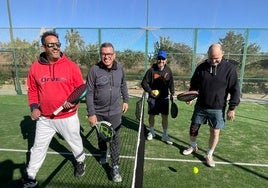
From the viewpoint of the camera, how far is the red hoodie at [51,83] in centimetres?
420

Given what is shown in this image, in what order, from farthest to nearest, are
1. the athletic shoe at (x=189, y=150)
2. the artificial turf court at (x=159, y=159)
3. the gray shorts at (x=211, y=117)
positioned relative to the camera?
the athletic shoe at (x=189, y=150)
the gray shorts at (x=211, y=117)
the artificial turf court at (x=159, y=159)

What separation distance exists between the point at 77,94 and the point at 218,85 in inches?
103

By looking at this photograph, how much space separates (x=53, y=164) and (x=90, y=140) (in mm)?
1622

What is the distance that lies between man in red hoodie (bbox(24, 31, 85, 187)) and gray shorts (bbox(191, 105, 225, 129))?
2.51 m

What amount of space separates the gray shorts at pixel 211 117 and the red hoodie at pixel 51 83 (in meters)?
2.54

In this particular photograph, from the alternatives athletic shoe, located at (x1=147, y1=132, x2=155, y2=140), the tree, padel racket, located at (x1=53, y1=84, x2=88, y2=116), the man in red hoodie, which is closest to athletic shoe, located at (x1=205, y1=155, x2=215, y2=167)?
athletic shoe, located at (x1=147, y1=132, x2=155, y2=140)

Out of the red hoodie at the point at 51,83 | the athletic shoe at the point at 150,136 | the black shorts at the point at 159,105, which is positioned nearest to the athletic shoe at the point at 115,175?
the red hoodie at the point at 51,83

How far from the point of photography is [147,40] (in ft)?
44.3

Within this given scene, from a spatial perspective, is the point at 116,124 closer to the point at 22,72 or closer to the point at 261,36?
the point at 261,36

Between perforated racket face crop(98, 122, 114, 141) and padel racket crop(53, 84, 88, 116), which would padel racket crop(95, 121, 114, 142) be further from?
padel racket crop(53, 84, 88, 116)

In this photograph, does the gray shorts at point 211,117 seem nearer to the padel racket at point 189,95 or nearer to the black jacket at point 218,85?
the black jacket at point 218,85

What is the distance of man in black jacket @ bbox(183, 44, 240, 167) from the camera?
200 inches

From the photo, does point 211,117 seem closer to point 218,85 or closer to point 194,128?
point 194,128

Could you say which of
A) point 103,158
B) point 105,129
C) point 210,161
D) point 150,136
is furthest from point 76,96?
point 150,136
